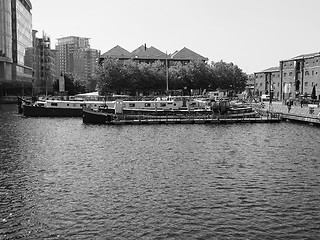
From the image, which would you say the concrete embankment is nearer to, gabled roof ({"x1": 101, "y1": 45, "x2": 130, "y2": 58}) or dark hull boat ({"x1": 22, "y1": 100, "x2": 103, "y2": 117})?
gabled roof ({"x1": 101, "y1": 45, "x2": 130, "y2": 58})

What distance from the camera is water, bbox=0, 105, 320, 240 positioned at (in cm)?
2100

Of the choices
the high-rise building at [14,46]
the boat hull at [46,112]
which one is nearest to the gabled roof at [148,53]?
the high-rise building at [14,46]

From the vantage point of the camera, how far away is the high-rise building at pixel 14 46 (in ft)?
396

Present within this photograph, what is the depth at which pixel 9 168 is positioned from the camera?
34625mm

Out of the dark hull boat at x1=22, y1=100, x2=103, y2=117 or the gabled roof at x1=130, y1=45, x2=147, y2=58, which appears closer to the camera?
the dark hull boat at x1=22, y1=100, x2=103, y2=117

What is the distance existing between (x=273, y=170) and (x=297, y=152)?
32.1 ft

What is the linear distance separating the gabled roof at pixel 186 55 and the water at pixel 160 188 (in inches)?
4725

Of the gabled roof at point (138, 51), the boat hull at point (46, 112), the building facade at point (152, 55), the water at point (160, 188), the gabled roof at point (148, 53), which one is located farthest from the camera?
the gabled roof at point (148, 53)

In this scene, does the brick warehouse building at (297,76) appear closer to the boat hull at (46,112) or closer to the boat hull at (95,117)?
the boat hull at (95,117)

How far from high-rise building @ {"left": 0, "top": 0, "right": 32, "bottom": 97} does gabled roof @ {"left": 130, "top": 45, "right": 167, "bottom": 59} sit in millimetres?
40179

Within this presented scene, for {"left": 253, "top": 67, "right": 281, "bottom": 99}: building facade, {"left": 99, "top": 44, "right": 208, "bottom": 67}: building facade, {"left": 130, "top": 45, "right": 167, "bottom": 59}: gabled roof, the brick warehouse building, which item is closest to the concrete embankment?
{"left": 99, "top": 44, "right": 208, "bottom": 67}: building facade

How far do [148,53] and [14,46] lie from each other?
5477 centimetres

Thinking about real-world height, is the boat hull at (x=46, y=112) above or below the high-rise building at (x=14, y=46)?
below

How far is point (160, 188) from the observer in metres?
28.3
